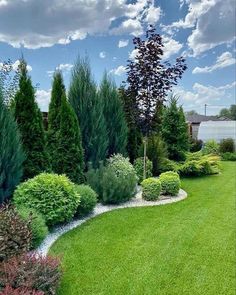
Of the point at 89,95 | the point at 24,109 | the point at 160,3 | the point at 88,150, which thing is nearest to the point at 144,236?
the point at 24,109

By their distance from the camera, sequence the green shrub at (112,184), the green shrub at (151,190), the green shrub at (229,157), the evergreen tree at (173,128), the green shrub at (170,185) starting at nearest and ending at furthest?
1. the green shrub at (112,184)
2. the green shrub at (151,190)
3. the green shrub at (170,185)
4. the evergreen tree at (173,128)
5. the green shrub at (229,157)

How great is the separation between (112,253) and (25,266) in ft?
5.44

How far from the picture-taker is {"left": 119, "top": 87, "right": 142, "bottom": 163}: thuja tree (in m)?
10.3

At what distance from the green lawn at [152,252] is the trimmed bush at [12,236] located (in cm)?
65

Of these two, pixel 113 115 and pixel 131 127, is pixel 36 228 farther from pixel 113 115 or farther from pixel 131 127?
pixel 131 127

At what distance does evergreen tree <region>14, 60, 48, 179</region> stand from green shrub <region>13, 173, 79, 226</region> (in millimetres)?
1123

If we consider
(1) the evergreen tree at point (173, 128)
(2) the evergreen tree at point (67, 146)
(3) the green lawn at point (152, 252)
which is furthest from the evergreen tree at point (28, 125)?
(1) the evergreen tree at point (173, 128)

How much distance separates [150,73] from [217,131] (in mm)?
16407

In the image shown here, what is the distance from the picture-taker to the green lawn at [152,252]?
3715mm

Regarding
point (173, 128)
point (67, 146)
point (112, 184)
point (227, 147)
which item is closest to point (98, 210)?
point (112, 184)

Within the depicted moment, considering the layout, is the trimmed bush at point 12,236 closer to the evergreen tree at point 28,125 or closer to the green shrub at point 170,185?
the evergreen tree at point 28,125

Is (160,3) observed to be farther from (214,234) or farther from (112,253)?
(112,253)

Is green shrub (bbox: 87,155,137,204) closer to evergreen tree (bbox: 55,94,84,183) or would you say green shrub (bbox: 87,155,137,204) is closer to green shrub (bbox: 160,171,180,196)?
evergreen tree (bbox: 55,94,84,183)

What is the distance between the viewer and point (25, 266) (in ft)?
10.5
